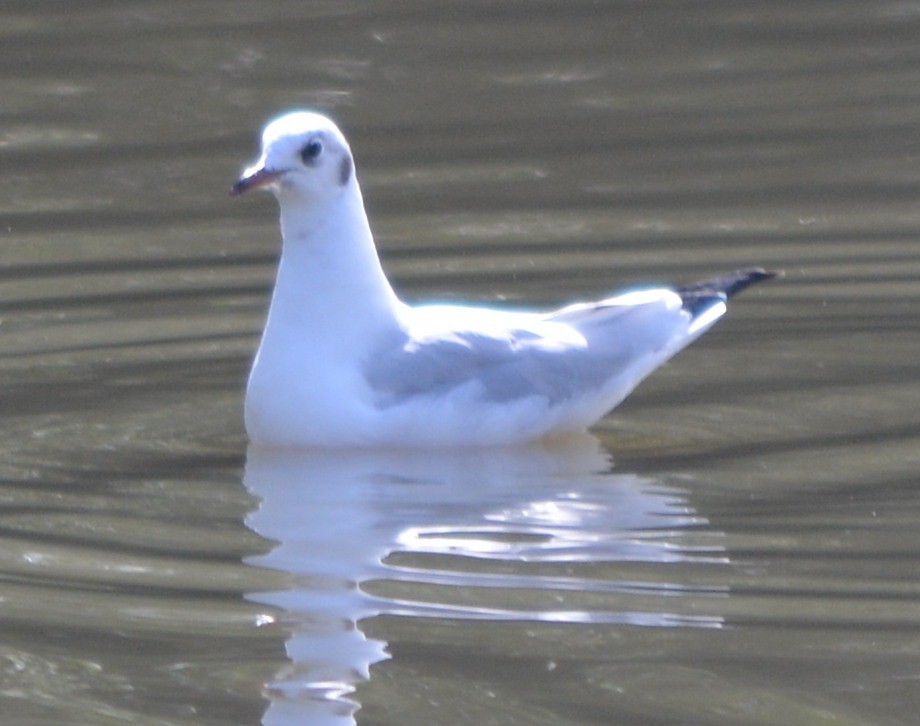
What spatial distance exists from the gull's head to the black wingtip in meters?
1.81

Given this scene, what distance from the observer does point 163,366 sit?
10.4 m

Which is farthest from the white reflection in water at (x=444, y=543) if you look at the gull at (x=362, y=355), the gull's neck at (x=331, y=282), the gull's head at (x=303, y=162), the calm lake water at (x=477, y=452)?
the gull's head at (x=303, y=162)

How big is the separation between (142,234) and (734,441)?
16.0 ft

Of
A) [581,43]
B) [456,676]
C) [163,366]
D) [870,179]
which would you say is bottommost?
[456,676]

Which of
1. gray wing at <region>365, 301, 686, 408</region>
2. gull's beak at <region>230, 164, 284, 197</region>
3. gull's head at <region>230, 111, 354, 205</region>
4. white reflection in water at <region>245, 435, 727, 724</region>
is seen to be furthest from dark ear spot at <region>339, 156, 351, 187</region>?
white reflection in water at <region>245, 435, 727, 724</region>

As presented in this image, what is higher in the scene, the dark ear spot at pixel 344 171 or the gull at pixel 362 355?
the dark ear spot at pixel 344 171

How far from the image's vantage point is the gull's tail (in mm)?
9977

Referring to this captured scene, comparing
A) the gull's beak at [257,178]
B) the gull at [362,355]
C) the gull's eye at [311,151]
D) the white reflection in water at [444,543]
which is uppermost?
the gull's eye at [311,151]

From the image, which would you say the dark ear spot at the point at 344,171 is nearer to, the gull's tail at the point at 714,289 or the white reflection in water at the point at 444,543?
the white reflection in water at the point at 444,543

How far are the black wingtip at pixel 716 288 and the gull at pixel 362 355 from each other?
72cm

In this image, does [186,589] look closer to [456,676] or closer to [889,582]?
[456,676]

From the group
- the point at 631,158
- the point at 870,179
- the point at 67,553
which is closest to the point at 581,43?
the point at 631,158

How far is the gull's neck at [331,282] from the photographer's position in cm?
892

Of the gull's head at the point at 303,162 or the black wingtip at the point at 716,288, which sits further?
the black wingtip at the point at 716,288
